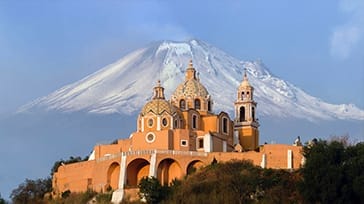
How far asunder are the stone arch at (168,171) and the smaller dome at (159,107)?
3.60 meters

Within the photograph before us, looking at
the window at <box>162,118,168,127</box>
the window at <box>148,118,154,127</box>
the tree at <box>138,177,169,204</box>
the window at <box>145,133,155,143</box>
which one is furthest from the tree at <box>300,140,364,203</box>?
the window at <box>148,118,154,127</box>

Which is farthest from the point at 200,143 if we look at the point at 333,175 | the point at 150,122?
the point at 333,175

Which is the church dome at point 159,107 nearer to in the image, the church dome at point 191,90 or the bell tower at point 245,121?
the church dome at point 191,90

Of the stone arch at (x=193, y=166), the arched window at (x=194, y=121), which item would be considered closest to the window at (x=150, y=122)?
the arched window at (x=194, y=121)

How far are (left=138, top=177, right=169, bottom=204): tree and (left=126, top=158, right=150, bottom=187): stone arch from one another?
363 cm

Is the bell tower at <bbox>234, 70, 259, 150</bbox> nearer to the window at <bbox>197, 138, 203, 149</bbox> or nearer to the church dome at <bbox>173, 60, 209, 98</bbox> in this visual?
the church dome at <bbox>173, 60, 209, 98</bbox>

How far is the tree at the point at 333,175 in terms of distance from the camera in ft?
173

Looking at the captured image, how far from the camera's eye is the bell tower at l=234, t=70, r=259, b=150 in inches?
2744

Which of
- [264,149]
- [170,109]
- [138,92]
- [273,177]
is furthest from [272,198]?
[138,92]

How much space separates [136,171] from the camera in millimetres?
63344

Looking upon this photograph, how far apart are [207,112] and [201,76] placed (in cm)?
2303

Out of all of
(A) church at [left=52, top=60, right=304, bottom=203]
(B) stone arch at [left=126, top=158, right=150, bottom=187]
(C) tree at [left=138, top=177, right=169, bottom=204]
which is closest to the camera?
(C) tree at [left=138, top=177, right=169, bottom=204]

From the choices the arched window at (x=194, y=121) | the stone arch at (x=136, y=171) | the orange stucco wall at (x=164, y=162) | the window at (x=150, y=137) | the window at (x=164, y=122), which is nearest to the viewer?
the orange stucco wall at (x=164, y=162)

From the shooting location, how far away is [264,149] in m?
61.9
